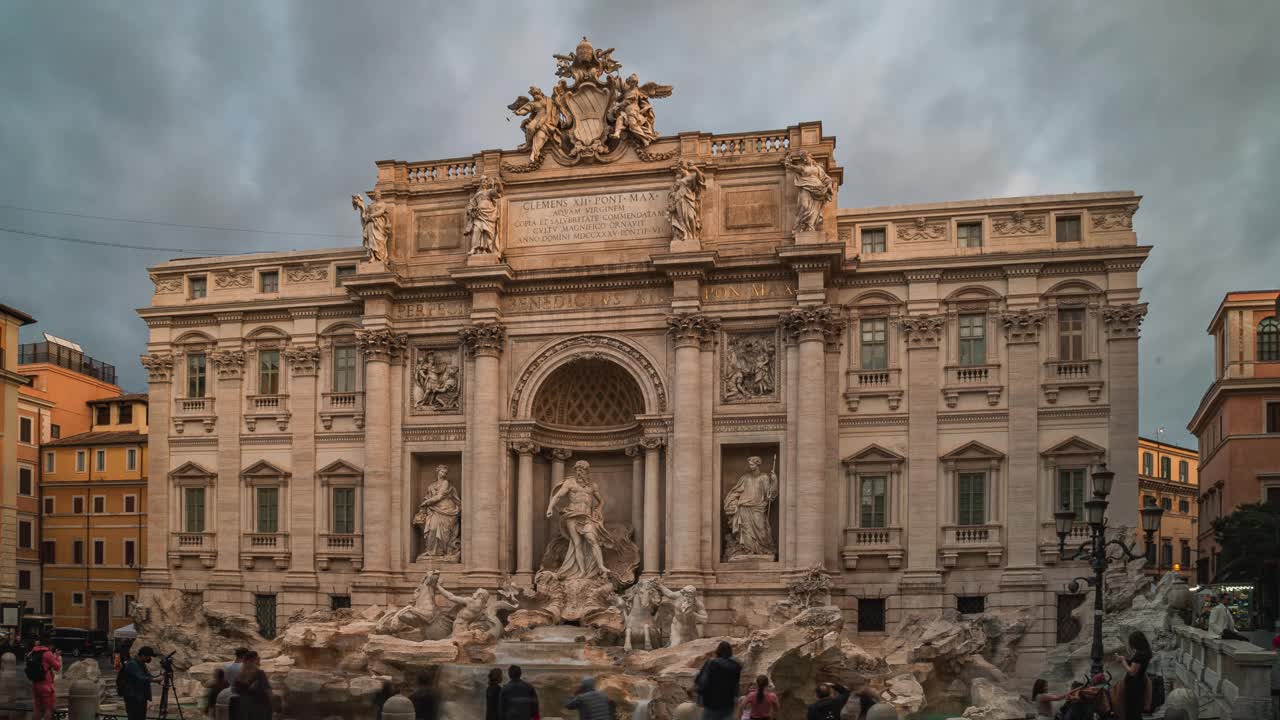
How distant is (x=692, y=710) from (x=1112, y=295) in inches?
774

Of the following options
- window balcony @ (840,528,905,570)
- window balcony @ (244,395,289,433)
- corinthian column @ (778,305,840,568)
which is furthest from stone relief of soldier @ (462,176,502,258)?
window balcony @ (840,528,905,570)

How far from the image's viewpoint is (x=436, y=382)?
3825 cm

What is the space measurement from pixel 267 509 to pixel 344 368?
526 cm

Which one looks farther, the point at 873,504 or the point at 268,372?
the point at 268,372

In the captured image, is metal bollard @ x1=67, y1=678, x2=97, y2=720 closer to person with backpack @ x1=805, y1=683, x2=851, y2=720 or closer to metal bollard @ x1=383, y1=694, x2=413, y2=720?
metal bollard @ x1=383, y1=694, x2=413, y2=720

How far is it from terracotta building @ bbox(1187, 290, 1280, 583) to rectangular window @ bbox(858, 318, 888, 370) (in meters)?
20.1

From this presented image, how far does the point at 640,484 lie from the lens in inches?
1476

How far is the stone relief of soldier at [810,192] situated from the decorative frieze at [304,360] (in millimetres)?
16100

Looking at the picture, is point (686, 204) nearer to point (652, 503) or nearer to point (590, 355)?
point (590, 355)

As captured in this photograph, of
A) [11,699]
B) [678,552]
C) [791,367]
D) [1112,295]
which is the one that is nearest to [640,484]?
[678,552]

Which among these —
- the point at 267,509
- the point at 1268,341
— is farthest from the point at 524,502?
the point at 1268,341

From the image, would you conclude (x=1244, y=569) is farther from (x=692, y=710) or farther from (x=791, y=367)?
(x=692, y=710)

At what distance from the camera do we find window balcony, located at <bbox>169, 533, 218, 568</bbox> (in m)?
40.1

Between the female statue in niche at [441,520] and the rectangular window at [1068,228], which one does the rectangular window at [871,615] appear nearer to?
the rectangular window at [1068,228]
